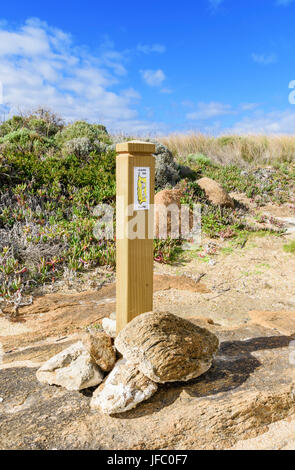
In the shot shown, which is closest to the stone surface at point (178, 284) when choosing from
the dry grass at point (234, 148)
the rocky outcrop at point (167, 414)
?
the rocky outcrop at point (167, 414)

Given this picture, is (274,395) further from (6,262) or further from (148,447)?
(6,262)

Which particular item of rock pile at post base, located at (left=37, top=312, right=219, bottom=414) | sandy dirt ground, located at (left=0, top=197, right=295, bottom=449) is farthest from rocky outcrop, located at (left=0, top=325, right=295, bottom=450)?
rock pile at post base, located at (left=37, top=312, right=219, bottom=414)

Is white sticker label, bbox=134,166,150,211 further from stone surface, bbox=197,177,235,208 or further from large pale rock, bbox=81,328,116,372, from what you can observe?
stone surface, bbox=197,177,235,208

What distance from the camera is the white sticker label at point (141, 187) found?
131 inches

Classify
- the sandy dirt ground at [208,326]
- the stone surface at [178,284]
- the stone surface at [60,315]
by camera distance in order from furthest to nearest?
the stone surface at [178,284] → the stone surface at [60,315] → the sandy dirt ground at [208,326]

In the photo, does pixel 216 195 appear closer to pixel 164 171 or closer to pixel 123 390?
pixel 164 171

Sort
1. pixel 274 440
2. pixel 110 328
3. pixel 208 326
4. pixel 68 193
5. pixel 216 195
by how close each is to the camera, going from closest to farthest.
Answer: pixel 274 440
pixel 110 328
pixel 208 326
pixel 68 193
pixel 216 195

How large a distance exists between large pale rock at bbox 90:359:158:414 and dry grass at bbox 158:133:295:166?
505 inches

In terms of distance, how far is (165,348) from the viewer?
301 centimetres

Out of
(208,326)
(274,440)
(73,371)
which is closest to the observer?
(274,440)

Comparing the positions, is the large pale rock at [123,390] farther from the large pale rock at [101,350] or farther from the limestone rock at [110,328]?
the limestone rock at [110,328]

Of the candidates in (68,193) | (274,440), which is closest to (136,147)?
(274,440)

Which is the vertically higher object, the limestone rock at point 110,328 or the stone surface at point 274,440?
the limestone rock at point 110,328

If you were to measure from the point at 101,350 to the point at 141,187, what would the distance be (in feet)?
4.68
